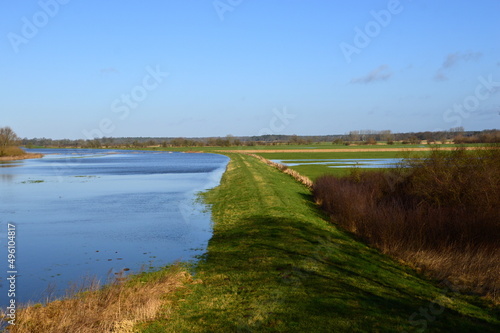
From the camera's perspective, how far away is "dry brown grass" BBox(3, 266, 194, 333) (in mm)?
7449

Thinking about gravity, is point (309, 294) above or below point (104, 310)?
below

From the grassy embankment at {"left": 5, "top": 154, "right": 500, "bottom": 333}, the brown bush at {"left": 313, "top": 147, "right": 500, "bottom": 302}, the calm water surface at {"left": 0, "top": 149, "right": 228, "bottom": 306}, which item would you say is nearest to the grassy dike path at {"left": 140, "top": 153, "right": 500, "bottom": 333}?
→ the grassy embankment at {"left": 5, "top": 154, "right": 500, "bottom": 333}

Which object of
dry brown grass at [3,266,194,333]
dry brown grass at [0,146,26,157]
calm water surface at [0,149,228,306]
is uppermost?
dry brown grass at [0,146,26,157]

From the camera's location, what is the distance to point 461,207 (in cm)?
1834

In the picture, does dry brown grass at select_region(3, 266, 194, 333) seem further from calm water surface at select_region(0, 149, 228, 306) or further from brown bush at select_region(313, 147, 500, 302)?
brown bush at select_region(313, 147, 500, 302)

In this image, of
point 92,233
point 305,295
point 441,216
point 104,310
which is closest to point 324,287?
point 305,295

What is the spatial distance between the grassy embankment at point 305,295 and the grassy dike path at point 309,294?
20 millimetres

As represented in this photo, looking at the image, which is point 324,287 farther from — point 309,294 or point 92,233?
point 92,233

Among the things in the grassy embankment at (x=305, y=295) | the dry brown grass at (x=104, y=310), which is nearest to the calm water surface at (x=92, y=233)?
the dry brown grass at (x=104, y=310)

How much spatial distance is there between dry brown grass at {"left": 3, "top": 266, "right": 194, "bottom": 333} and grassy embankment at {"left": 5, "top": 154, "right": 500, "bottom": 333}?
0.07 meters

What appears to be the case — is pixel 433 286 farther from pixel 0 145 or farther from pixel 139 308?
pixel 0 145

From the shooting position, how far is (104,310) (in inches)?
316

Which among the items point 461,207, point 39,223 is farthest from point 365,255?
point 39,223

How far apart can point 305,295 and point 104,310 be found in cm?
417
